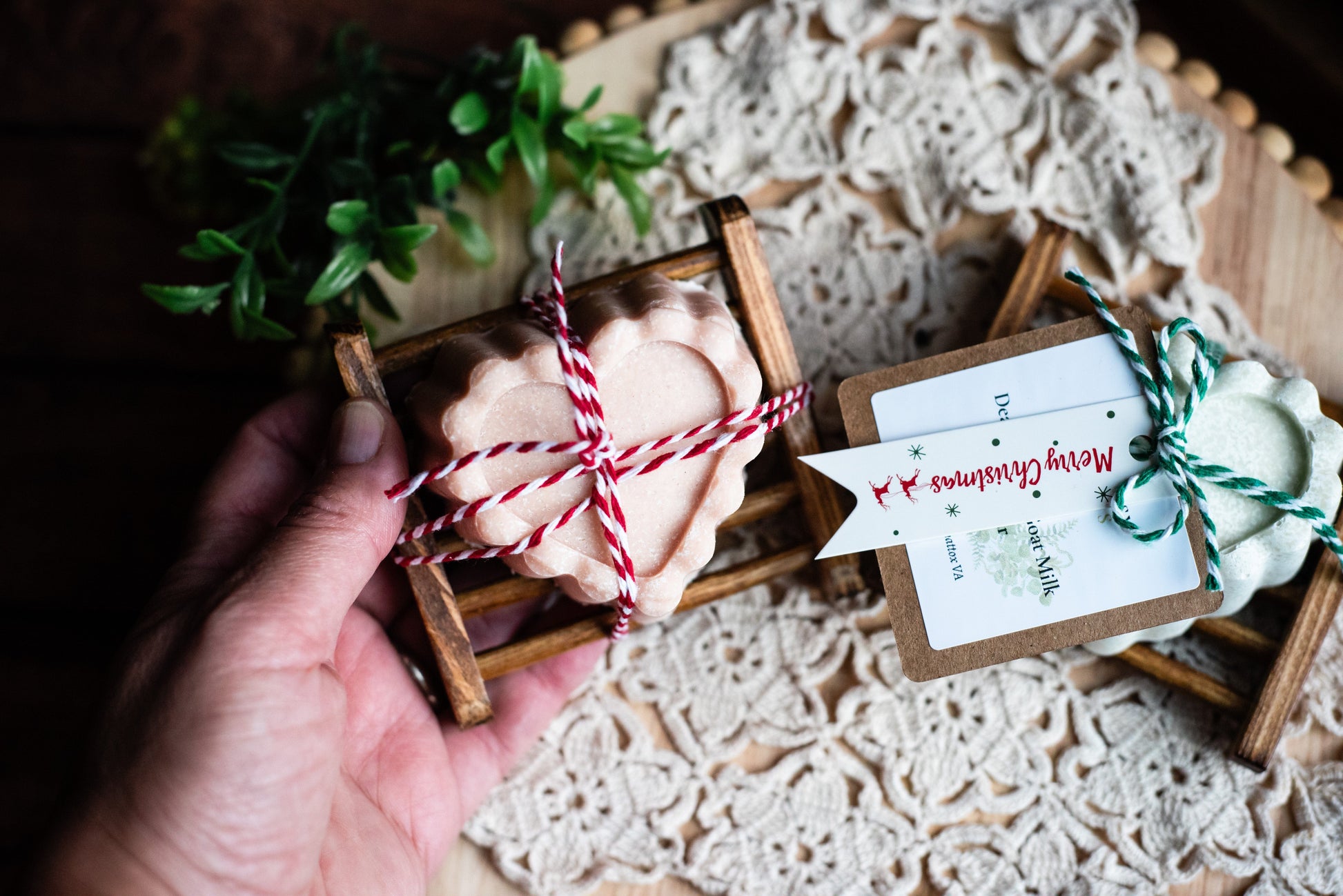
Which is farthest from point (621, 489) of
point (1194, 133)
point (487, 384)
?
point (1194, 133)

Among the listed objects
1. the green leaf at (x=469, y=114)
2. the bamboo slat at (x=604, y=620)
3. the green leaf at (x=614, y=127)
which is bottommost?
the bamboo slat at (x=604, y=620)

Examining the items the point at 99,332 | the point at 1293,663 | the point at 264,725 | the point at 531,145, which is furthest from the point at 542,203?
the point at 1293,663

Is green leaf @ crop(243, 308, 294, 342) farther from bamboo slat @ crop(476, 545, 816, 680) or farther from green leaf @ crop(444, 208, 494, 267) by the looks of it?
bamboo slat @ crop(476, 545, 816, 680)

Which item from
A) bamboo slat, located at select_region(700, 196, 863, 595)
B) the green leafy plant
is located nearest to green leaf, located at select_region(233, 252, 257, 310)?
the green leafy plant

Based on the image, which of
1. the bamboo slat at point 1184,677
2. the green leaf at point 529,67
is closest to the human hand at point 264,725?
the green leaf at point 529,67

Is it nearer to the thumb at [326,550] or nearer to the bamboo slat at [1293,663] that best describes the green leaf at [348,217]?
the thumb at [326,550]

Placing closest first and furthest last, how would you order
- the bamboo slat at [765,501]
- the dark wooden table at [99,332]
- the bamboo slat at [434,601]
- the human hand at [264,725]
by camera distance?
the human hand at [264,725], the bamboo slat at [434,601], the bamboo slat at [765,501], the dark wooden table at [99,332]

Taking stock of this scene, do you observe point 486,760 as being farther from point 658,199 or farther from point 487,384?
point 658,199
